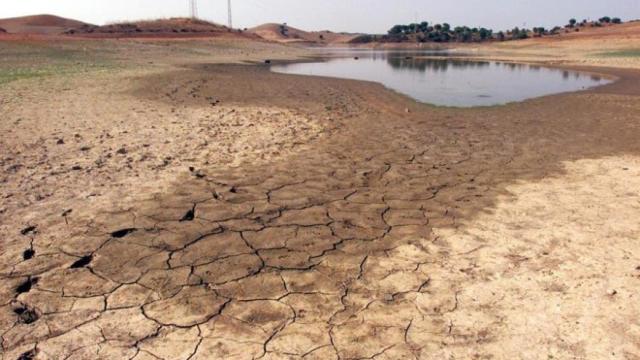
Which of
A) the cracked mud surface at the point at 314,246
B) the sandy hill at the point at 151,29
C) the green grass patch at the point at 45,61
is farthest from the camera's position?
the sandy hill at the point at 151,29

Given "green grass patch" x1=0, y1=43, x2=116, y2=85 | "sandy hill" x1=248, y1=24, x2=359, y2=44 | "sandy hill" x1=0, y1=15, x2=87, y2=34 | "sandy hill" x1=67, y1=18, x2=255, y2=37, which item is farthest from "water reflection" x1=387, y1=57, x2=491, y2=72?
"sandy hill" x1=248, y1=24, x2=359, y2=44

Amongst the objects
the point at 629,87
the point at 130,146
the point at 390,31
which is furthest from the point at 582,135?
the point at 390,31

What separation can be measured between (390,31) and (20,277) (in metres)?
131

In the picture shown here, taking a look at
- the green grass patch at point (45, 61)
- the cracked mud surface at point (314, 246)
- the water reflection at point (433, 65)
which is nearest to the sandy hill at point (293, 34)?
the water reflection at point (433, 65)

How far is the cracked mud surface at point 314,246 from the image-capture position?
299 centimetres

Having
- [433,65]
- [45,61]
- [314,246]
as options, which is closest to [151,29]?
[433,65]

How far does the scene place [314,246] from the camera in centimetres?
426

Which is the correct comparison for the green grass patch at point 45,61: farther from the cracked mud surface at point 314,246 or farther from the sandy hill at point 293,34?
the sandy hill at point 293,34

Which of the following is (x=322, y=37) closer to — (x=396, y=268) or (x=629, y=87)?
(x=629, y=87)

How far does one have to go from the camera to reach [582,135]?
9219 mm

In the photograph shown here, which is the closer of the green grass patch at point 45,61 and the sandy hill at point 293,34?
the green grass patch at point 45,61

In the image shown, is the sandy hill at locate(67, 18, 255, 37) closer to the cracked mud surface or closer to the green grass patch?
the green grass patch

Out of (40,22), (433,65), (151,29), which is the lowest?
(433,65)

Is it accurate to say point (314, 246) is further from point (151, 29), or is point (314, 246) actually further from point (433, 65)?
point (151, 29)
